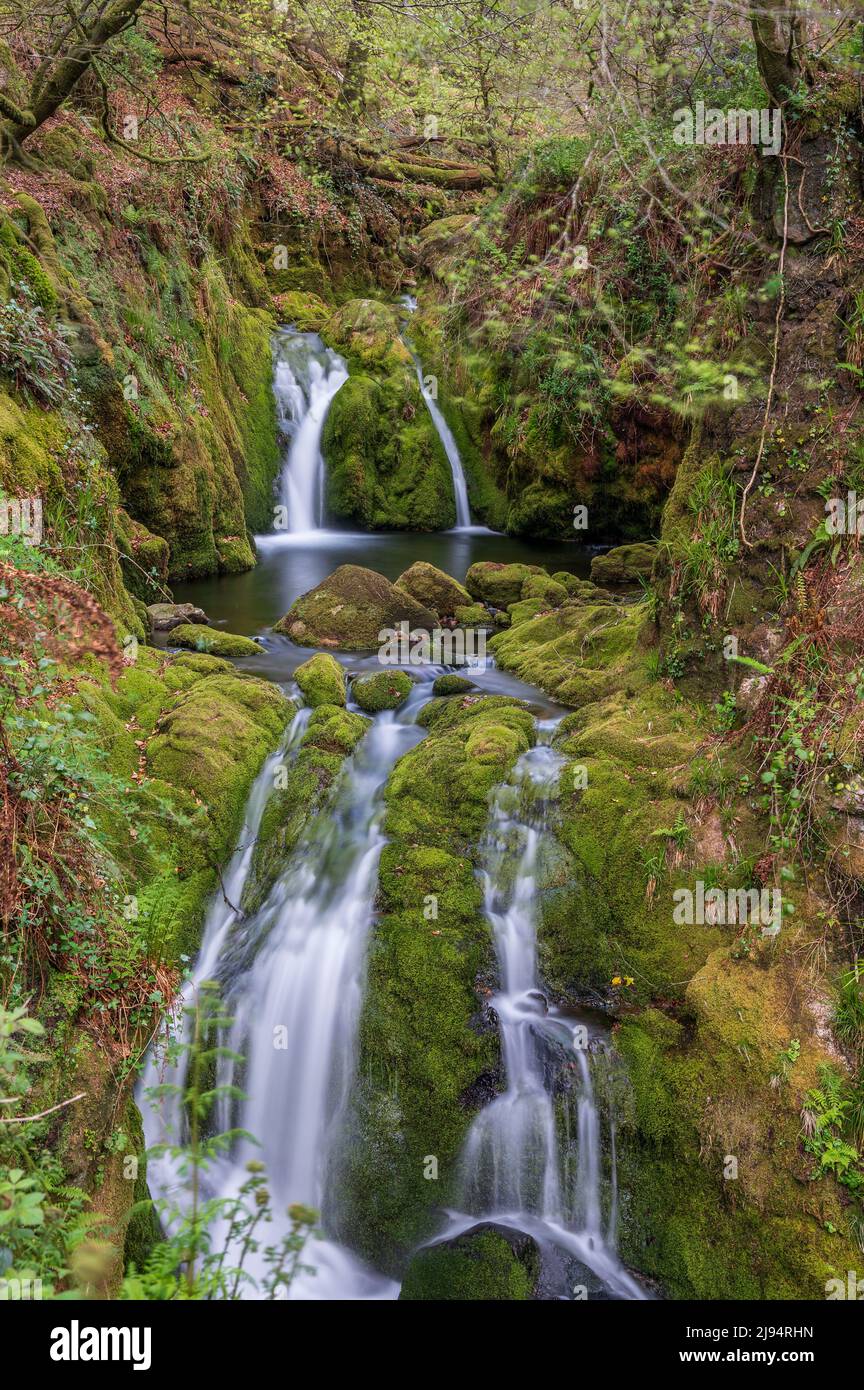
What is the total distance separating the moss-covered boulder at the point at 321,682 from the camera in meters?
7.36

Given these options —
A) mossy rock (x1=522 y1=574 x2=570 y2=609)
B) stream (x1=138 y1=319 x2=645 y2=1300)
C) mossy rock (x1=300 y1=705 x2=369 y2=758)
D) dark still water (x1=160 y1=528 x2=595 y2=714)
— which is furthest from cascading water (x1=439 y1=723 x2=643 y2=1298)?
mossy rock (x1=522 y1=574 x2=570 y2=609)

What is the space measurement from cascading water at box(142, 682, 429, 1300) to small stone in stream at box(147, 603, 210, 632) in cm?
368

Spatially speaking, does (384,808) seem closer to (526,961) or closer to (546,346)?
(526,961)

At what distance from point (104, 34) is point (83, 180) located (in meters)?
4.17

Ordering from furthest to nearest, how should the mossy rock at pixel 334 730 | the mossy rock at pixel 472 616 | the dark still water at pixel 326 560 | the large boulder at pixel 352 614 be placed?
the dark still water at pixel 326 560, the mossy rock at pixel 472 616, the large boulder at pixel 352 614, the mossy rock at pixel 334 730

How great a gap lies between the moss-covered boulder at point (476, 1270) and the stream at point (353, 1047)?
0.12 meters

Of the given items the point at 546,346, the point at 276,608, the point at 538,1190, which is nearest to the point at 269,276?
the point at 546,346

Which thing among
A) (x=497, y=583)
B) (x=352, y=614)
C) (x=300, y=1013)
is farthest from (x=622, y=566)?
(x=300, y=1013)

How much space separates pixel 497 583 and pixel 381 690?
363cm

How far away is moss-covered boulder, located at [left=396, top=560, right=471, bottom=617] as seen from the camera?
9.98 metres

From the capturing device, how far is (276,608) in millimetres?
10469
